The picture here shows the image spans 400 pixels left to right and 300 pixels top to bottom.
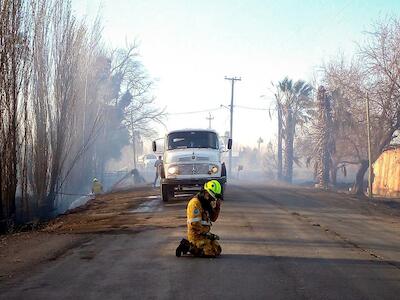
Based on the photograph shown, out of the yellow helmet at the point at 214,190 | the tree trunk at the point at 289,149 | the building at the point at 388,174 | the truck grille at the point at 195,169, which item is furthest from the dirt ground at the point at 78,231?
the tree trunk at the point at 289,149

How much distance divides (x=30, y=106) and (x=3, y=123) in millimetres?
3016

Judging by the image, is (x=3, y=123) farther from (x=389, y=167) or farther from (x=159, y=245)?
(x=389, y=167)

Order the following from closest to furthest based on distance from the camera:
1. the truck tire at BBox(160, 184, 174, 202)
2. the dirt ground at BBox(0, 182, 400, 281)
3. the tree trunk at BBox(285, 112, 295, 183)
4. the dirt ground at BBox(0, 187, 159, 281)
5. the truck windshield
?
the dirt ground at BBox(0, 187, 159, 281) < the dirt ground at BBox(0, 182, 400, 281) < the truck tire at BBox(160, 184, 174, 202) < the truck windshield < the tree trunk at BBox(285, 112, 295, 183)

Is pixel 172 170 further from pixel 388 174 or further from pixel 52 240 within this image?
pixel 388 174

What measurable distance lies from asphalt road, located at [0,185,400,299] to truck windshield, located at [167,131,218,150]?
626 centimetres

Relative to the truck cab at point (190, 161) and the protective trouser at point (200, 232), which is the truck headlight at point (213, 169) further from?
the protective trouser at point (200, 232)

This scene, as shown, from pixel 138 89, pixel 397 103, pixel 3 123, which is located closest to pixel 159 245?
pixel 3 123

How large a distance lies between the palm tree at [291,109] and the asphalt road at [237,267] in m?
47.0

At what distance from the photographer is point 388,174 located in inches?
1693

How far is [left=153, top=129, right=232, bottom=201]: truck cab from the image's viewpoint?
1927 cm

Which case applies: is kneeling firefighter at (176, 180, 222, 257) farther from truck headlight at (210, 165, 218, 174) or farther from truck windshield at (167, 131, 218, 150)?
truck windshield at (167, 131, 218, 150)

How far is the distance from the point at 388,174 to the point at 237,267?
3744cm

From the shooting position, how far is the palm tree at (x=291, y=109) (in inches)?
2394

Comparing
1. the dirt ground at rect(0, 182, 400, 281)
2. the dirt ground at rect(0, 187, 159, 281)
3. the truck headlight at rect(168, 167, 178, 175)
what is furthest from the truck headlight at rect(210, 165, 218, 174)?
the dirt ground at rect(0, 187, 159, 281)
